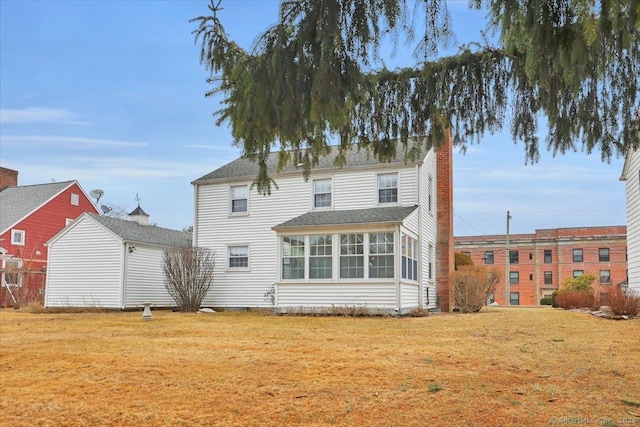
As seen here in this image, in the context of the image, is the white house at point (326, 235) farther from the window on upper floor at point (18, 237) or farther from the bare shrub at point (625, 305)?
the window on upper floor at point (18, 237)

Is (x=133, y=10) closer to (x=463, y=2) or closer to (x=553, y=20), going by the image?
(x=463, y=2)

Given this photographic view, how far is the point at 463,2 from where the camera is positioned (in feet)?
16.9

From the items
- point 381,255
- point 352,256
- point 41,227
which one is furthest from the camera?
point 41,227

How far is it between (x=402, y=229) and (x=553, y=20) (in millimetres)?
12902

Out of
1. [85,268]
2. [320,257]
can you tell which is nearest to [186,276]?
[85,268]

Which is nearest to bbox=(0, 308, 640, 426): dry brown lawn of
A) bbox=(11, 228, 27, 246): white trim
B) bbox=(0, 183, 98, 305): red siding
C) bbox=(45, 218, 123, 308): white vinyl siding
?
bbox=(45, 218, 123, 308): white vinyl siding

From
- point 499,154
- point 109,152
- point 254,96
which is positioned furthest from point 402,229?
point 109,152

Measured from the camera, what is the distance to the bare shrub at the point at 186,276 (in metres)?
20.3

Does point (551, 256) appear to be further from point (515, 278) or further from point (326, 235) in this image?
point (326, 235)

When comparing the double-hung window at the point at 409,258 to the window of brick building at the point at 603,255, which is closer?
the double-hung window at the point at 409,258

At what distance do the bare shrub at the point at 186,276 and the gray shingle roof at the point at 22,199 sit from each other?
48.4 ft

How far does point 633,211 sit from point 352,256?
936 cm

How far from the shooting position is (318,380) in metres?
6.22

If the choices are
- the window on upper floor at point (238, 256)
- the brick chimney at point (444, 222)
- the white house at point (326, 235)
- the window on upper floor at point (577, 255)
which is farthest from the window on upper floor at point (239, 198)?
the window on upper floor at point (577, 255)
